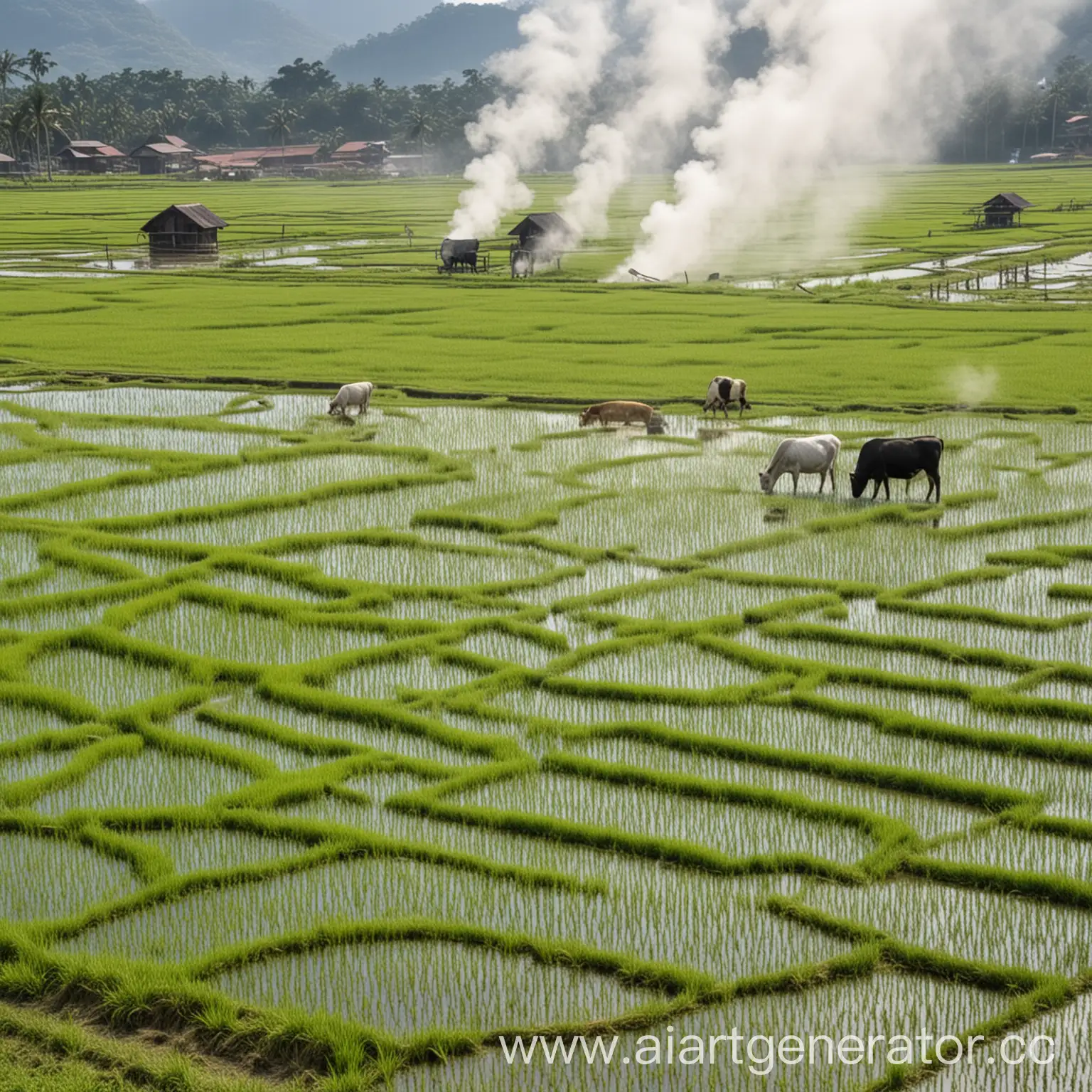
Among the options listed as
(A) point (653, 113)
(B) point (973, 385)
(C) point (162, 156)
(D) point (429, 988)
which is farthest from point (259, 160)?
(D) point (429, 988)

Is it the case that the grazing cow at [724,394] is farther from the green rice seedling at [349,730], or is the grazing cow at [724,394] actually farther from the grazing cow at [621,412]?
the green rice seedling at [349,730]

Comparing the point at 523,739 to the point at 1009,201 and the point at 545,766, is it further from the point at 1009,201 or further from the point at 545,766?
the point at 1009,201

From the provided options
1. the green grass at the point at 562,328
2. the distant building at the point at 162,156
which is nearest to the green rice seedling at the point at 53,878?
the green grass at the point at 562,328

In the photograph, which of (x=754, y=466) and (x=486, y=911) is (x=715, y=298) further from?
(x=486, y=911)

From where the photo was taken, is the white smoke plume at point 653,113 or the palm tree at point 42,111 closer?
the white smoke plume at point 653,113

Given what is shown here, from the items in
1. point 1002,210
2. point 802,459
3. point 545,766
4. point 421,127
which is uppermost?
point 421,127

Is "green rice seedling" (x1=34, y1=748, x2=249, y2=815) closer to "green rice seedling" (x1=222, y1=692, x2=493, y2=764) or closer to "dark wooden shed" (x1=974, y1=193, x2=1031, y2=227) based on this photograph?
"green rice seedling" (x1=222, y1=692, x2=493, y2=764)
